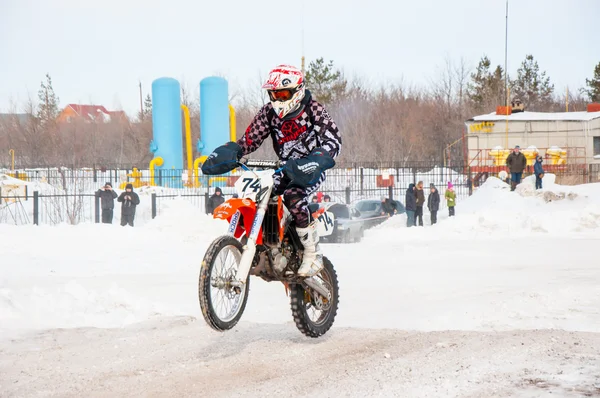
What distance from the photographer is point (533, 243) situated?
16141mm

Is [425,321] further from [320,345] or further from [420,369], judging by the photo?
[420,369]

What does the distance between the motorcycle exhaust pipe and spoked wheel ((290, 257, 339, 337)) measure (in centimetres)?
4

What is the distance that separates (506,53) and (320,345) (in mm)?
25293

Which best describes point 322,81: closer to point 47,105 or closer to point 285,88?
point 47,105

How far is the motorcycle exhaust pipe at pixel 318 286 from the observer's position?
21.8 feet

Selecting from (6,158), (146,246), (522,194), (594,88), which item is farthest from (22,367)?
(594,88)

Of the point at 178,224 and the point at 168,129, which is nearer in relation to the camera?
the point at 178,224

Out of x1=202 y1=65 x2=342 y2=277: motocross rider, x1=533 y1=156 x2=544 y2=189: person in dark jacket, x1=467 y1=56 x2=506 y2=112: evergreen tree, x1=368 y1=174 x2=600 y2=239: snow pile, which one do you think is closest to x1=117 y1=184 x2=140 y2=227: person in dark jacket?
x1=368 y1=174 x2=600 y2=239: snow pile

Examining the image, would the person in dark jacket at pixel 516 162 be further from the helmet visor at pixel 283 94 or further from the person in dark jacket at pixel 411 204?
the helmet visor at pixel 283 94

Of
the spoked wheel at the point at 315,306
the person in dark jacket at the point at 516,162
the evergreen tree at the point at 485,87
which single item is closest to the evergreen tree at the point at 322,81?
the evergreen tree at the point at 485,87

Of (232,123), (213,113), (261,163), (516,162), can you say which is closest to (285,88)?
(261,163)

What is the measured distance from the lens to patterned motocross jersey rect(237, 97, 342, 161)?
6.54 meters

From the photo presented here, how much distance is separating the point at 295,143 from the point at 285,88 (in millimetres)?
572

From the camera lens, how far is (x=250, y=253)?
585cm
